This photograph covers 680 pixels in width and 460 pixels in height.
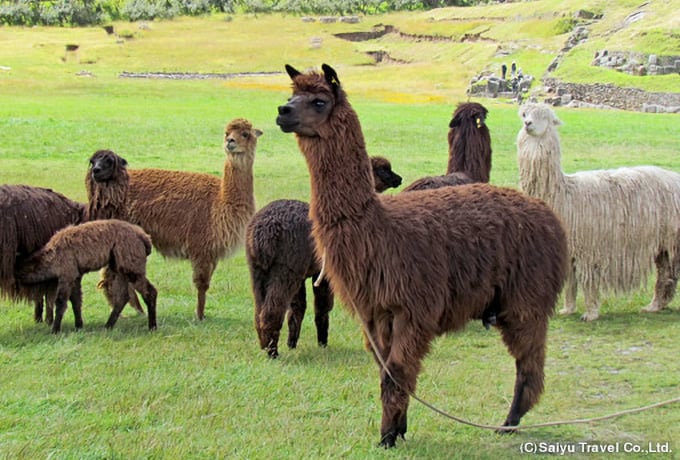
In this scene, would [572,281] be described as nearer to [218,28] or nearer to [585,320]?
[585,320]

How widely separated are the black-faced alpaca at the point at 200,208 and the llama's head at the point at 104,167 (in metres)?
0.07

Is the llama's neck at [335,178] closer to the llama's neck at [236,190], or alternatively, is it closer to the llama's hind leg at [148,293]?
the llama's hind leg at [148,293]

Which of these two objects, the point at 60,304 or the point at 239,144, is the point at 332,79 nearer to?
the point at 60,304

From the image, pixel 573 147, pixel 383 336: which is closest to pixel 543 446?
pixel 383 336

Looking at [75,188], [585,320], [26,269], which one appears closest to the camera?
[26,269]

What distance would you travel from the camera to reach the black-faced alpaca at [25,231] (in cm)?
843

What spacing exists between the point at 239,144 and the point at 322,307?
2800 mm

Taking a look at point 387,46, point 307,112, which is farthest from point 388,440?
point 387,46

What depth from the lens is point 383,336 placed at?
5773mm

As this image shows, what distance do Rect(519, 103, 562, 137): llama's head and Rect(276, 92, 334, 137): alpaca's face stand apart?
4204 millimetres

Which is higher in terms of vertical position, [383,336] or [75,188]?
[383,336]

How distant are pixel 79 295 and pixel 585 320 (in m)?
5.10

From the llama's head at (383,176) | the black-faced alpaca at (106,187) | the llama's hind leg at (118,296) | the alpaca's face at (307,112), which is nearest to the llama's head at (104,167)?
the black-faced alpaca at (106,187)

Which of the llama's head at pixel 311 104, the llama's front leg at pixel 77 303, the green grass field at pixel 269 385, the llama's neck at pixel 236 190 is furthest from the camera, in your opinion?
the llama's neck at pixel 236 190
